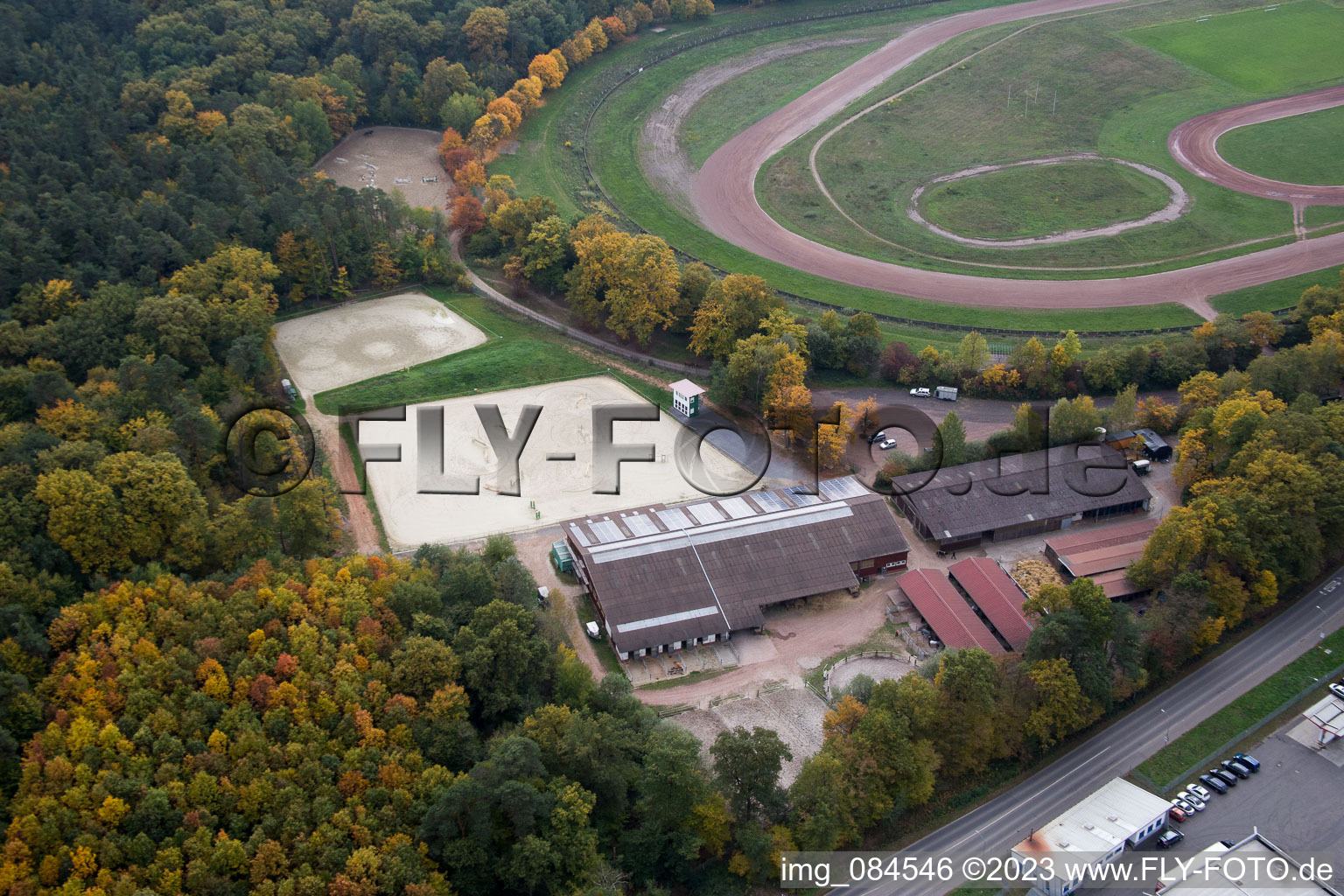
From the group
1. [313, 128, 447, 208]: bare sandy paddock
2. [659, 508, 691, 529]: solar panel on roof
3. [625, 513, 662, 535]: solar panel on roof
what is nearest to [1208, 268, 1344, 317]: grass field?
[659, 508, 691, 529]: solar panel on roof

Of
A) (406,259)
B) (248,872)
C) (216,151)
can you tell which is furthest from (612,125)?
(248,872)

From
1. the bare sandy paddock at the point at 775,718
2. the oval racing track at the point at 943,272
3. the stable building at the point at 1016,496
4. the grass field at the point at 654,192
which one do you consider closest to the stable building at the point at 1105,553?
the stable building at the point at 1016,496

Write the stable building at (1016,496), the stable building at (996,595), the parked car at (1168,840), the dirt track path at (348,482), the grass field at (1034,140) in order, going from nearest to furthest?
the parked car at (1168,840) → the stable building at (996,595) → the dirt track path at (348,482) → the stable building at (1016,496) → the grass field at (1034,140)

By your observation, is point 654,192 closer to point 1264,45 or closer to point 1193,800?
point 1193,800

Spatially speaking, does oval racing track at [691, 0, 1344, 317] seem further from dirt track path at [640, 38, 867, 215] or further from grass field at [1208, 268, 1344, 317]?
dirt track path at [640, 38, 867, 215]

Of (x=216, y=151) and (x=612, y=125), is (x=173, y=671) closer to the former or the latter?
(x=216, y=151)

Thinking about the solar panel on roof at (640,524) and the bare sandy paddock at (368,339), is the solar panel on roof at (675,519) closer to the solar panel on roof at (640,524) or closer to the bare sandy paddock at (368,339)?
the solar panel on roof at (640,524)
